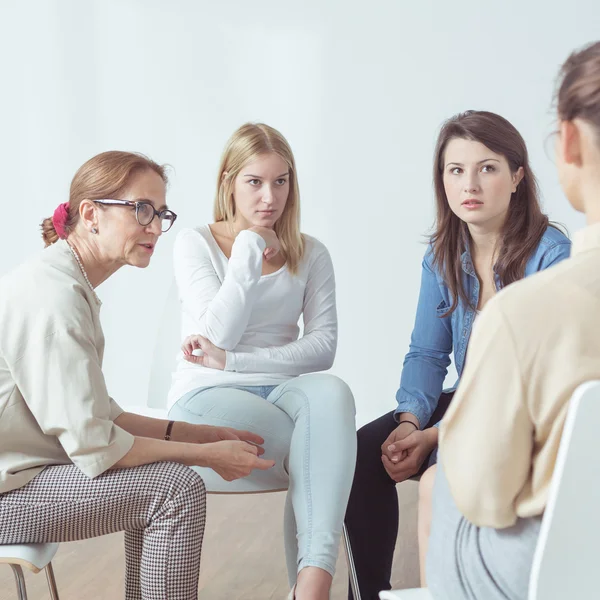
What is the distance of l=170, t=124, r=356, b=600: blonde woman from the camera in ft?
5.91

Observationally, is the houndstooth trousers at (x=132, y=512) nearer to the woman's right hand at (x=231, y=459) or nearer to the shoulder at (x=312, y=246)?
the woman's right hand at (x=231, y=459)

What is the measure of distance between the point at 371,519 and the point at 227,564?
0.83 meters

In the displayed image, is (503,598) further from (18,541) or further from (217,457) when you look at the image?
(18,541)

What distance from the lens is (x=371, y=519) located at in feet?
6.48

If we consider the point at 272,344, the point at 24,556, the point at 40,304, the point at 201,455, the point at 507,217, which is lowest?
the point at 24,556

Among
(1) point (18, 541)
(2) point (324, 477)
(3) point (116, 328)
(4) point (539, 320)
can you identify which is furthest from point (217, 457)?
(3) point (116, 328)

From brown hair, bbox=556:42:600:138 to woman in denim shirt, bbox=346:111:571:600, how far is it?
97 centimetres

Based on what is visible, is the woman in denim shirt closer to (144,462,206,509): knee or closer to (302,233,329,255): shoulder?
(302,233,329,255): shoulder

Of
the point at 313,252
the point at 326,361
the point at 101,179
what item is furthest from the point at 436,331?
the point at 101,179

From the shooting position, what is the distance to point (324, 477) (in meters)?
1.79

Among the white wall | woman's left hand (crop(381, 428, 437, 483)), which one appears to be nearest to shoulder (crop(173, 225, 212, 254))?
woman's left hand (crop(381, 428, 437, 483))

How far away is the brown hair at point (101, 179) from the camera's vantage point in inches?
69.4

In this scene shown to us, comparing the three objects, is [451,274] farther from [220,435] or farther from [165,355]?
[165,355]

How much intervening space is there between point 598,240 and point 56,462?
1091 millimetres
